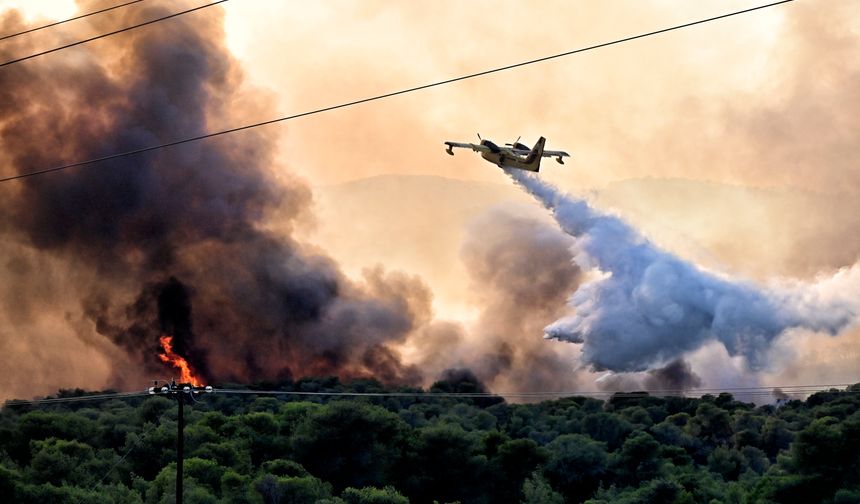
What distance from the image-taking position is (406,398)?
167 meters

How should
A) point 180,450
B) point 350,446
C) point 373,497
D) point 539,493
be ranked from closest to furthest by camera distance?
1. point 180,450
2. point 373,497
3. point 539,493
4. point 350,446

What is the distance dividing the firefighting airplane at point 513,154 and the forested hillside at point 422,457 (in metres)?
35.9

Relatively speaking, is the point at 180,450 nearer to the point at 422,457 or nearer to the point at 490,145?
the point at 490,145

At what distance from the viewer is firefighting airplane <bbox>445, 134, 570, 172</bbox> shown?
66438 mm

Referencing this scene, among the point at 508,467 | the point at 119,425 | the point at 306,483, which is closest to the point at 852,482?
the point at 508,467

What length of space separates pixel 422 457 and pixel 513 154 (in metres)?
51.6

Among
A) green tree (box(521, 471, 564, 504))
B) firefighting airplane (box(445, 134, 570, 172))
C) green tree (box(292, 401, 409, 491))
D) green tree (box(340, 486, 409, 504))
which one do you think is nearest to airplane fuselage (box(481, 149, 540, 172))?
firefighting airplane (box(445, 134, 570, 172))

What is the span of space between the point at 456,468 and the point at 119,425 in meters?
43.6

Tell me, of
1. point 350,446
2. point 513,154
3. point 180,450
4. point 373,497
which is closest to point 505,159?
point 513,154

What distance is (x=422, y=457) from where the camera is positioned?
367 feet

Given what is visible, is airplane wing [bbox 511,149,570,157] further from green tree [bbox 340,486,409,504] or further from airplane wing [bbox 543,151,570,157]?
green tree [bbox 340,486,409,504]

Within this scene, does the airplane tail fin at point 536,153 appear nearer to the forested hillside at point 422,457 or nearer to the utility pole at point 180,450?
the utility pole at point 180,450

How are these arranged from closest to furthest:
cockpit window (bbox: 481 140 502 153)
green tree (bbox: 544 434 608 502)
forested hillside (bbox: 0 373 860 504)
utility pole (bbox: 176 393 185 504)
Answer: utility pole (bbox: 176 393 185 504)
cockpit window (bbox: 481 140 502 153)
forested hillside (bbox: 0 373 860 504)
green tree (bbox: 544 434 608 502)

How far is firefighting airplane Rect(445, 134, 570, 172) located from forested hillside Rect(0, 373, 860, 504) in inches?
1415
